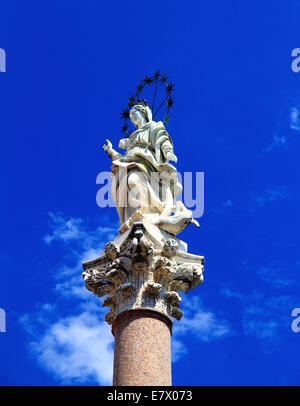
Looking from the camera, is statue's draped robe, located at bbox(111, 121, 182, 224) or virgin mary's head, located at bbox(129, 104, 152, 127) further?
virgin mary's head, located at bbox(129, 104, 152, 127)

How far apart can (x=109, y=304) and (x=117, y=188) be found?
3435mm

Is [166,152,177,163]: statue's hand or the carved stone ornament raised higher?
[166,152,177,163]: statue's hand

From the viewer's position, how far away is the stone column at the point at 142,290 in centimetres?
1267

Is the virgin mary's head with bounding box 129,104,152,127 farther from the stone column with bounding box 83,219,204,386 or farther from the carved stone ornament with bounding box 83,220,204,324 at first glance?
the carved stone ornament with bounding box 83,220,204,324

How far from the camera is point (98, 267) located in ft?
Result: 48.2

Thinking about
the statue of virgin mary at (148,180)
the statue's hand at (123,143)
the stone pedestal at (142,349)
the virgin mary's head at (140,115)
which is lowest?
the stone pedestal at (142,349)

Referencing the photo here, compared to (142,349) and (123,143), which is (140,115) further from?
(142,349)

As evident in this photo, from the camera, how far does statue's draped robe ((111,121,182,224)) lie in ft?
51.9

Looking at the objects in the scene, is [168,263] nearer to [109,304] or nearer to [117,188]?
[109,304]

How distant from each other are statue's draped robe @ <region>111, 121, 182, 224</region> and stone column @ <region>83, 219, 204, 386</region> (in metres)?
1.02

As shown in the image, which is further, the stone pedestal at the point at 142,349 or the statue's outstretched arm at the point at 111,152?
the statue's outstretched arm at the point at 111,152

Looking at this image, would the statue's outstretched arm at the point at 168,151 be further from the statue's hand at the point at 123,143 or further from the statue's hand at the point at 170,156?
the statue's hand at the point at 123,143

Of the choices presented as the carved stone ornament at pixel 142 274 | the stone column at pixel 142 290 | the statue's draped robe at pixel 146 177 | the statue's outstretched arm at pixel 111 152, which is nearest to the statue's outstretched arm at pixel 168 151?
the statue's draped robe at pixel 146 177

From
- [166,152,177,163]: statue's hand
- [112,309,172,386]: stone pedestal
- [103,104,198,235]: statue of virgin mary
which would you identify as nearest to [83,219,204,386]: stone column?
[112,309,172,386]: stone pedestal
